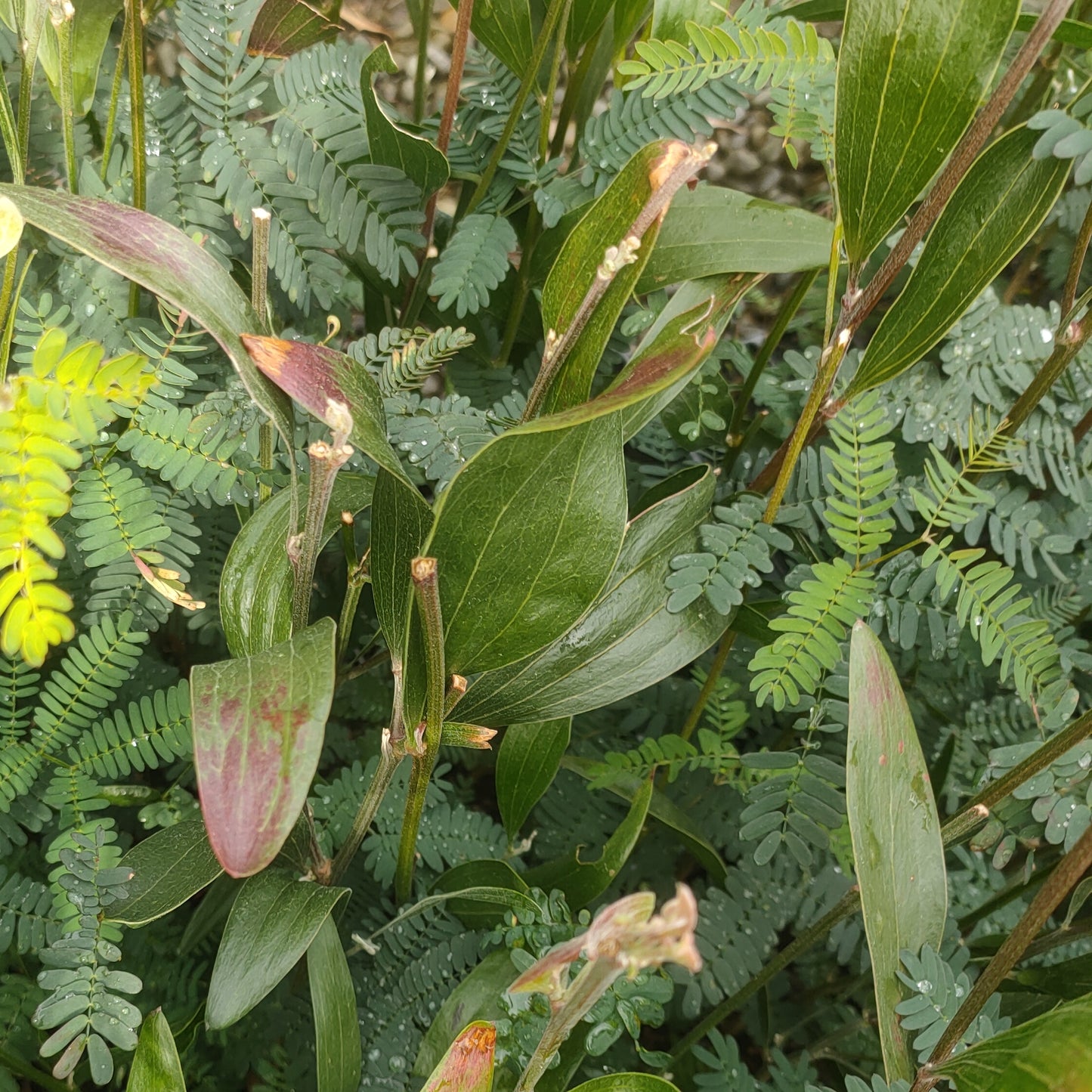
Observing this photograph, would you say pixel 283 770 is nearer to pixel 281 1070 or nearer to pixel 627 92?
pixel 281 1070

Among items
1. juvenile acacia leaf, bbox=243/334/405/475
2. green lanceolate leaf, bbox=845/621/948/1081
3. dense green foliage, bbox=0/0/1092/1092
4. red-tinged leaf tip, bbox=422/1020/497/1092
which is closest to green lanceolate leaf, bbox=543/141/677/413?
dense green foliage, bbox=0/0/1092/1092

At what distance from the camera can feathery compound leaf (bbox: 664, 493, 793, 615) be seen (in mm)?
632

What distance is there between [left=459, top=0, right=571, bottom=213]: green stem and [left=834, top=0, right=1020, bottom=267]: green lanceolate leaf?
241 millimetres

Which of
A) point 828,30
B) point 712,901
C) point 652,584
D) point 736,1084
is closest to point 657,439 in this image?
point 652,584

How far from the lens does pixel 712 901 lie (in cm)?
78

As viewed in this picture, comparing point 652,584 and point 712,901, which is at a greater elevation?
point 652,584

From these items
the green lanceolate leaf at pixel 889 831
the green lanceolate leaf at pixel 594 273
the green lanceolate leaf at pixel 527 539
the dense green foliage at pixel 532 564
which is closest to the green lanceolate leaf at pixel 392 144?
the dense green foliage at pixel 532 564

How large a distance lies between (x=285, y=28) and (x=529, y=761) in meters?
0.60

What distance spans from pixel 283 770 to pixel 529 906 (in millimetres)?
277

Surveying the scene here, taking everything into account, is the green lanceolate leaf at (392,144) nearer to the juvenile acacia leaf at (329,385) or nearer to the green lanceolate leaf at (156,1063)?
the juvenile acacia leaf at (329,385)

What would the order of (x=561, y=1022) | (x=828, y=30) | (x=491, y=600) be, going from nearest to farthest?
1. (x=561, y=1022)
2. (x=491, y=600)
3. (x=828, y=30)

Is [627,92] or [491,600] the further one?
[627,92]

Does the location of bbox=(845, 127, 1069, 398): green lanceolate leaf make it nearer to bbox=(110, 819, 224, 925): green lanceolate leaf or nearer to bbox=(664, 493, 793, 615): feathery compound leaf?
bbox=(664, 493, 793, 615): feathery compound leaf

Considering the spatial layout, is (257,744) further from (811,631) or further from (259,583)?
(811,631)
